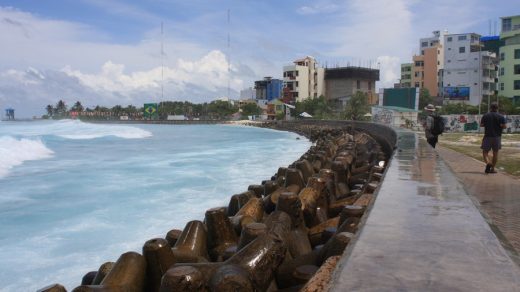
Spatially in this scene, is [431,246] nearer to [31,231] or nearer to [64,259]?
[64,259]

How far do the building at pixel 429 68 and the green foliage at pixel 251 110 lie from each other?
1243 inches

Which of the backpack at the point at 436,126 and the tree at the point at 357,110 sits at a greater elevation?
the tree at the point at 357,110

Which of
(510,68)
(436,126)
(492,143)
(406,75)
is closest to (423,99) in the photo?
(510,68)

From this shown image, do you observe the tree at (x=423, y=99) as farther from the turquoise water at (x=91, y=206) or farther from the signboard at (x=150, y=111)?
the signboard at (x=150, y=111)

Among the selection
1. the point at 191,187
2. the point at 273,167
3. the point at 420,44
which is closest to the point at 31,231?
the point at 191,187

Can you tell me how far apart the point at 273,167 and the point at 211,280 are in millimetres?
16395

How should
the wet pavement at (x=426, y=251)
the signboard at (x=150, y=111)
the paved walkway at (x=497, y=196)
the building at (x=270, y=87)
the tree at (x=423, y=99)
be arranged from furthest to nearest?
1. the signboard at (x=150, y=111)
2. the building at (x=270, y=87)
3. the tree at (x=423, y=99)
4. the paved walkway at (x=497, y=196)
5. the wet pavement at (x=426, y=251)

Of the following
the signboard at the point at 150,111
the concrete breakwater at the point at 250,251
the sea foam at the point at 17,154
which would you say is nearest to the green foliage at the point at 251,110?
the signboard at the point at 150,111

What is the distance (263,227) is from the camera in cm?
371

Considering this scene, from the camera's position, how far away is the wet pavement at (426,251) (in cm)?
214

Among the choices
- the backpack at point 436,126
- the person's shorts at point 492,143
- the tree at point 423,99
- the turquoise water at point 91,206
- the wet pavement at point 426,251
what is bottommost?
the turquoise water at point 91,206

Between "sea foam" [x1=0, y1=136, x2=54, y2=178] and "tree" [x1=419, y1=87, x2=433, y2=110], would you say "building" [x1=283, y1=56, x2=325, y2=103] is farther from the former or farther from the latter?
"sea foam" [x1=0, y1=136, x2=54, y2=178]

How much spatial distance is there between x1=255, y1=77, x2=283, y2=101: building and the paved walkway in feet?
292

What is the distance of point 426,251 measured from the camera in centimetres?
261
